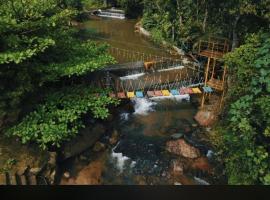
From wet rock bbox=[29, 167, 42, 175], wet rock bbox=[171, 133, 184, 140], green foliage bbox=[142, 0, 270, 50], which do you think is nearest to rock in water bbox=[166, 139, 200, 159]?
wet rock bbox=[171, 133, 184, 140]

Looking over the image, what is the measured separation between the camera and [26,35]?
615 cm

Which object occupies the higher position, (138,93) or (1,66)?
(1,66)

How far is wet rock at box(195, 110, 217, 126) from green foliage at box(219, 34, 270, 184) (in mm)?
2078

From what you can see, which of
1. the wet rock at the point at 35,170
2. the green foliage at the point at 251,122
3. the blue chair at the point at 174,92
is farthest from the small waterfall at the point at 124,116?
the green foliage at the point at 251,122

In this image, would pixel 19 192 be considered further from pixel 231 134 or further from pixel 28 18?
pixel 28 18

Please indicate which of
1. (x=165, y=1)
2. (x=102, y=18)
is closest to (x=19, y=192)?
(x=165, y=1)

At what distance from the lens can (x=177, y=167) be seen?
21.6ft

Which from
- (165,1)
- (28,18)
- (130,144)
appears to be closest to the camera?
(28,18)

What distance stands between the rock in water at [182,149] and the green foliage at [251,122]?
3.86 feet

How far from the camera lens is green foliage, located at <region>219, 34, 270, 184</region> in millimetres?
4754

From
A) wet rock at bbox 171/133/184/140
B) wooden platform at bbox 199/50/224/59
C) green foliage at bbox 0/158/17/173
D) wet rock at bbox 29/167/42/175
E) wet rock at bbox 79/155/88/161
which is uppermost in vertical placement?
wooden platform at bbox 199/50/224/59

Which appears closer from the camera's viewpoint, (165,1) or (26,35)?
(26,35)

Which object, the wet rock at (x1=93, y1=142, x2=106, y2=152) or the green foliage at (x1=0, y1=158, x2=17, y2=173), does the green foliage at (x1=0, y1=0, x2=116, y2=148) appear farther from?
the wet rock at (x1=93, y1=142, x2=106, y2=152)

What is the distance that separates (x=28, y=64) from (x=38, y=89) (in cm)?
72
